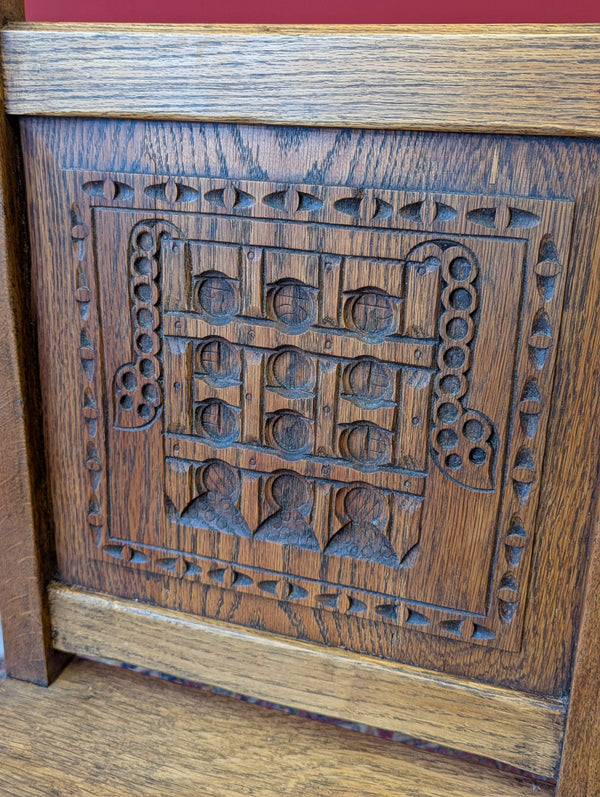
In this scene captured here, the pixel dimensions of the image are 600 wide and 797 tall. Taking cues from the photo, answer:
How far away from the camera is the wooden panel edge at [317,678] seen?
63 cm

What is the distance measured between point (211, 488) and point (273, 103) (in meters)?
0.33

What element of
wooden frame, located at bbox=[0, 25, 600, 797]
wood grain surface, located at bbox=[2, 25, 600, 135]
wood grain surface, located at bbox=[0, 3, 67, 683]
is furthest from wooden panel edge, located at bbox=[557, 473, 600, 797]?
wood grain surface, located at bbox=[0, 3, 67, 683]

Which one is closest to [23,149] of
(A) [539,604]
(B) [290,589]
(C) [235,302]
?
(C) [235,302]

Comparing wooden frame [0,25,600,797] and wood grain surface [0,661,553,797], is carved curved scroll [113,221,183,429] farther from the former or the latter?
wood grain surface [0,661,553,797]

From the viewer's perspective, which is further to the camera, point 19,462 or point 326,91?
point 19,462

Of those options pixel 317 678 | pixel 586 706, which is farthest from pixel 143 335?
pixel 586 706

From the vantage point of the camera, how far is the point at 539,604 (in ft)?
1.97

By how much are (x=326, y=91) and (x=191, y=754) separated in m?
0.57

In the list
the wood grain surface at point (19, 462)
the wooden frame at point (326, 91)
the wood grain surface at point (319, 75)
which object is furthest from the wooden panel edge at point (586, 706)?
the wood grain surface at point (19, 462)

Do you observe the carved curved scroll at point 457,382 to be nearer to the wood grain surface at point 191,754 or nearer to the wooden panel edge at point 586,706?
the wooden panel edge at point 586,706

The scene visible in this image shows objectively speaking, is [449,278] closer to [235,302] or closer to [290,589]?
[235,302]

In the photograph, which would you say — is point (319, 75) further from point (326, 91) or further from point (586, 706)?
point (586, 706)

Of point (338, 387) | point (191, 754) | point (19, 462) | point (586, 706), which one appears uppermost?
point (338, 387)

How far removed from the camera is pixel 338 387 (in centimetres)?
61
